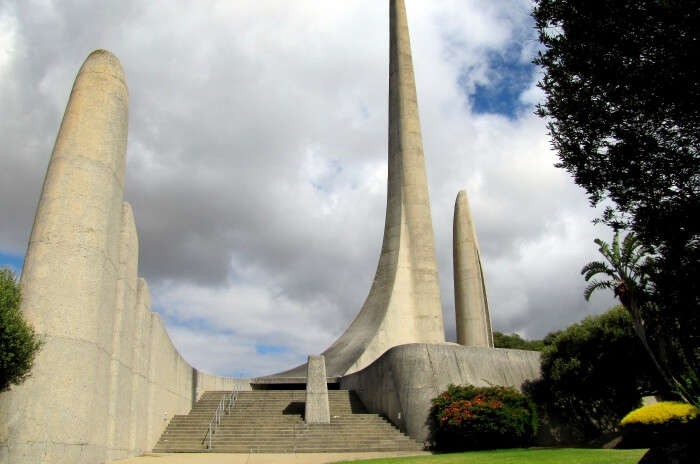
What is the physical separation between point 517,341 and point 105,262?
45.5 meters

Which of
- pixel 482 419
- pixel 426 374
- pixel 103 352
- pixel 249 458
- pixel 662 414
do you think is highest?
pixel 103 352

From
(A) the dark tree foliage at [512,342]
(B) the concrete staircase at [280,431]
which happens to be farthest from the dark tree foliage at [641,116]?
(A) the dark tree foliage at [512,342]

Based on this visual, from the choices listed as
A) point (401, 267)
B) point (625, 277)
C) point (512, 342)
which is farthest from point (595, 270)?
point (512, 342)

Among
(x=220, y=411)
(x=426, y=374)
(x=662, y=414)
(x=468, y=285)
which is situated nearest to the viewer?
(x=662, y=414)

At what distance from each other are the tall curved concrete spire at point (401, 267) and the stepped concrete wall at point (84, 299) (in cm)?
1249

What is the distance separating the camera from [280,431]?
48.7 ft

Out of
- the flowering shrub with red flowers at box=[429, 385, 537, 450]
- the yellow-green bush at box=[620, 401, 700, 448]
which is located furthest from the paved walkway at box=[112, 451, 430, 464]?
the yellow-green bush at box=[620, 401, 700, 448]

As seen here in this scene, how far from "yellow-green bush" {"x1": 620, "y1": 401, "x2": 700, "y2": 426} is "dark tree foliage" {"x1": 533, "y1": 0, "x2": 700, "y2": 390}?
6.01 meters

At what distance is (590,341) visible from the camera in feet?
52.8

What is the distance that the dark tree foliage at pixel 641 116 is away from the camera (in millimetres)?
5559

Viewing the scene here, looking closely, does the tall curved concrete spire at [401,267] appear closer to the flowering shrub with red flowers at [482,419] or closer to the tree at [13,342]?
the flowering shrub with red flowers at [482,419]

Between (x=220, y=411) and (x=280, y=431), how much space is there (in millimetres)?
2741

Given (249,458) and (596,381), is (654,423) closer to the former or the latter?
(596,381)

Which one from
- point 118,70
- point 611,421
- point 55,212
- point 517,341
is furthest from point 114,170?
point 517,341
